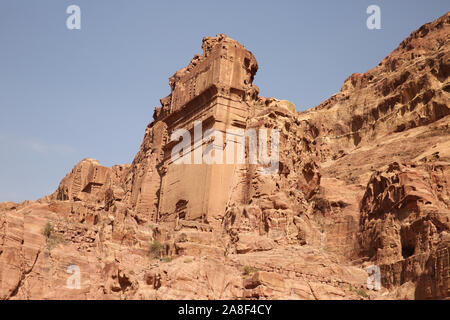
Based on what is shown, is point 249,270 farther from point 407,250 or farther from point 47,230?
point 407,250

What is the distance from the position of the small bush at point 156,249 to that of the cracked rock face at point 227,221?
2.4 inches

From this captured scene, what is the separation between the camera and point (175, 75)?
45.5m

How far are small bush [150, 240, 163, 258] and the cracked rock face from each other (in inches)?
2.4

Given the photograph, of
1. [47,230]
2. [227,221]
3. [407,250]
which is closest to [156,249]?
[227,221]

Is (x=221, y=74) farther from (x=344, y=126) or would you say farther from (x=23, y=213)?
(x=344, y=126)

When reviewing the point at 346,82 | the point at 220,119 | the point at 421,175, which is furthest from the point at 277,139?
the point at 346,82

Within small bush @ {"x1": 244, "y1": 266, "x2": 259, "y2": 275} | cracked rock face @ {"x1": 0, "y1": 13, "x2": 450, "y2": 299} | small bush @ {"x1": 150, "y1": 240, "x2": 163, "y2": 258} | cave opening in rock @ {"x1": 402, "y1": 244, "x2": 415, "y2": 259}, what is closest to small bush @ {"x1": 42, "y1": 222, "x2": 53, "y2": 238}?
cracked rock face @ {"x1": 0, "y1": 13, "x2": 450, "y2": 299}

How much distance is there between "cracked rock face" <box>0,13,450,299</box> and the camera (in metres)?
28.4

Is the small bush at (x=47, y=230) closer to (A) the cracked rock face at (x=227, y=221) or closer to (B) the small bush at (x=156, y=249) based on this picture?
(A) the cracked rock face at (x=227, y=221)

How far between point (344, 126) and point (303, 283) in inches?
2037

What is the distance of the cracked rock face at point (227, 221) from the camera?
28406mm

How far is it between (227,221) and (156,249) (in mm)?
4411

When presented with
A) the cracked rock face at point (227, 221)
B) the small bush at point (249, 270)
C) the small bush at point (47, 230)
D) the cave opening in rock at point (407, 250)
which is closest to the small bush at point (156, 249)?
the cracked rock face at point (227, 221)

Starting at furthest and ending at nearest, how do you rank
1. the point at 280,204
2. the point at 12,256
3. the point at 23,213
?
the point at 280,204, the point at 23,213, the point at 12,256
